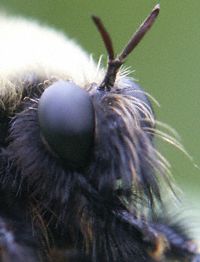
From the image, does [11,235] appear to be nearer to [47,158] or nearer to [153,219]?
[47,158]

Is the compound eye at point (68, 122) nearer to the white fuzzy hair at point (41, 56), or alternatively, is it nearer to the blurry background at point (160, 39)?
the white fuzzy hair at point (41, 56)

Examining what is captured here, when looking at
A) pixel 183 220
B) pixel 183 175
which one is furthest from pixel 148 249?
pixel 183 175

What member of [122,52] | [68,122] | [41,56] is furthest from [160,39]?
[68,122]

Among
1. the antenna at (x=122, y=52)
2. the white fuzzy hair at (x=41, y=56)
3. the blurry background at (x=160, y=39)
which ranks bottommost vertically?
the blurry background at (x=160, y=39)

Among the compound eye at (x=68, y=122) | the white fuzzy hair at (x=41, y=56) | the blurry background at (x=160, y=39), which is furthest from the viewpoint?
the blurry background at (x=160, y=39)

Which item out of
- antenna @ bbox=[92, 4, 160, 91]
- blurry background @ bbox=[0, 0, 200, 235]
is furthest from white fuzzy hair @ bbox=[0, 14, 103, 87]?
blurry background @ bbox=[0, 0, 200, 235]

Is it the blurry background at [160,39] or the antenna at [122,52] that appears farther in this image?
the blurry background at [160,39]

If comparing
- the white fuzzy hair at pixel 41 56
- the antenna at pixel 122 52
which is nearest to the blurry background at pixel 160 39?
the white fuzzy hair at pixel 41 56
